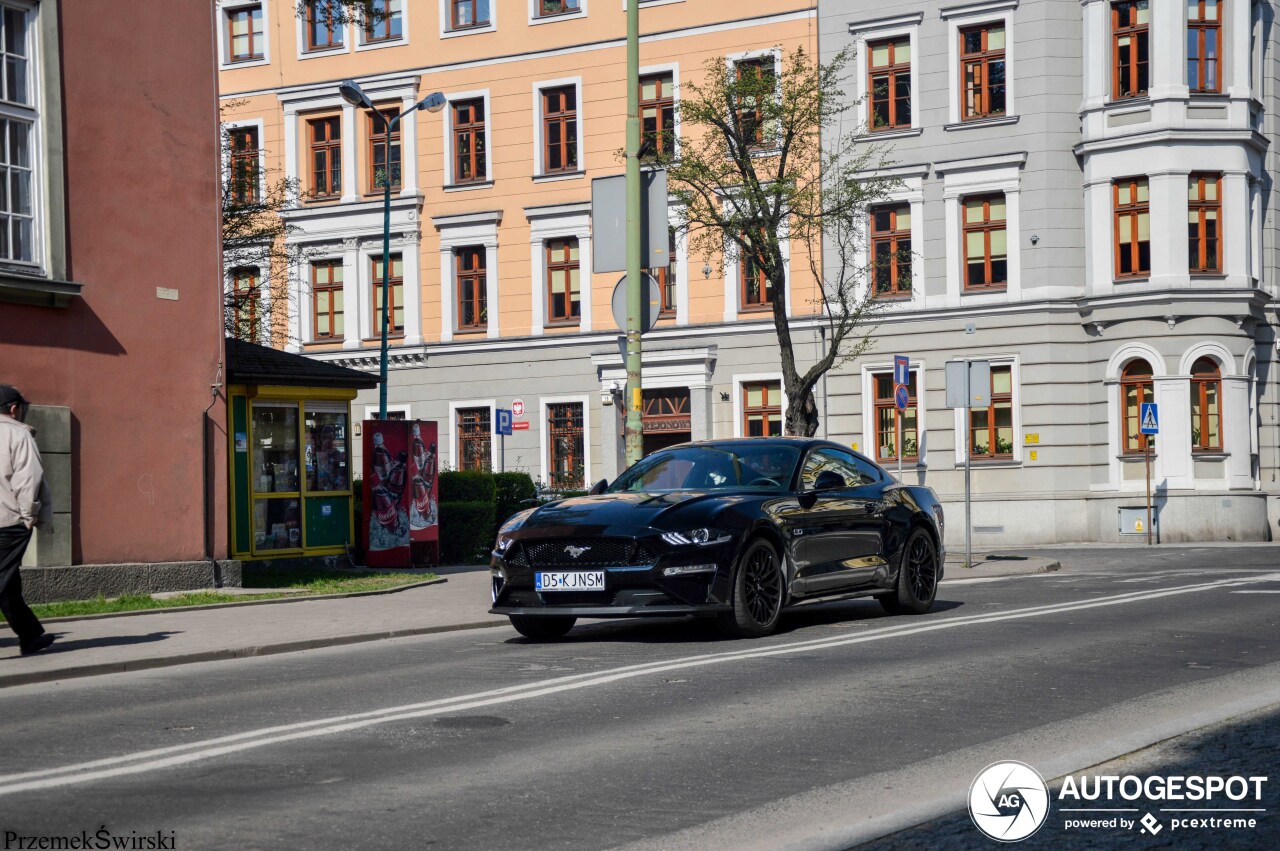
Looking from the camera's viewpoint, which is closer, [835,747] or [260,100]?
[835,747]

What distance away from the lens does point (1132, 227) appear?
120ft

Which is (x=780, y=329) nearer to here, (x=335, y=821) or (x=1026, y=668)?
(x=1026, y=668)

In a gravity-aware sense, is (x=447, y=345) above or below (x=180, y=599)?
above

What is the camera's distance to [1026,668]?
1031cm

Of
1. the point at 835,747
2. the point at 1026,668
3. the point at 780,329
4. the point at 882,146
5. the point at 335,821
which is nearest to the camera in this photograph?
the point at 335,821

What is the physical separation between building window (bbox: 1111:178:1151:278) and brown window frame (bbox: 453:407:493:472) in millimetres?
17218

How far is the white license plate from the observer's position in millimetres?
11797

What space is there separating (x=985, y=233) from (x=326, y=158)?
19.1 m

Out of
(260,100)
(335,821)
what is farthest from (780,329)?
(335,821)

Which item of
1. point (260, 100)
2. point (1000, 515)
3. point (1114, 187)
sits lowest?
point (1000, 515)

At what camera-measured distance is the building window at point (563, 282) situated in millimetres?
43438

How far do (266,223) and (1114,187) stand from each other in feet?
73.6

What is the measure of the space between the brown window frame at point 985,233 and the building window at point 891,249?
1358 mm

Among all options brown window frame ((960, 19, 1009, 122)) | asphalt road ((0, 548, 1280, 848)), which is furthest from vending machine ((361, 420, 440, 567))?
brown window frame ((960, 19, 1009, 122))
